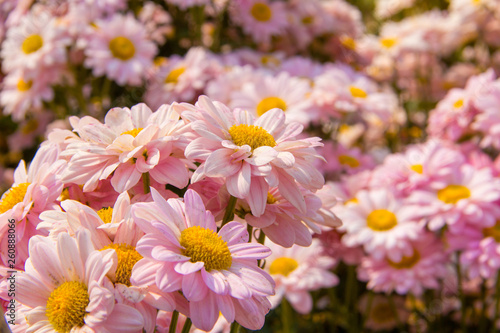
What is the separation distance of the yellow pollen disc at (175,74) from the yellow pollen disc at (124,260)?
1029mm

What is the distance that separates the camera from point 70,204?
45 cm

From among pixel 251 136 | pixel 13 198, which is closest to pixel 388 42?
pixel 251 136

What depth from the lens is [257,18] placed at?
5.59 ft

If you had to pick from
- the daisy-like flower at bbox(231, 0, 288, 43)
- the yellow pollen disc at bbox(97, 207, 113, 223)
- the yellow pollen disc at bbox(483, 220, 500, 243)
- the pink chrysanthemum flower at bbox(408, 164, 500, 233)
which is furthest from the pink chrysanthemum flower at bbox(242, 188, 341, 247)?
the daisy-like flower at bbox(231, 0, 288, 43)

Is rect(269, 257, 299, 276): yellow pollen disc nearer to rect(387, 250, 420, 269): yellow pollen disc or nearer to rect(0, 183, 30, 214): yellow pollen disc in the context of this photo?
rect(387, 250, 420, 269): yellow pollen disc

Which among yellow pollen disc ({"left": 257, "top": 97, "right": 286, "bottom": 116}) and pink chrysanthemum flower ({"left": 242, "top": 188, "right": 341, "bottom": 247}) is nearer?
pink chrysanthemum flower ({"left": 242, "top": 188, "right": 341, "bottom": 247})

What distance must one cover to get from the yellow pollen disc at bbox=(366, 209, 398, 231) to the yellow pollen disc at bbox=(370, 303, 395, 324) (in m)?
0.36

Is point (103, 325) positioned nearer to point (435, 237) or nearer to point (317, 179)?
point (317, 179)

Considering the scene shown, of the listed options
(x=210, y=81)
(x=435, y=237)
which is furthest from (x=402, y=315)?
(x=210, y=81)

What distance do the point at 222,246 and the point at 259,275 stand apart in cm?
4

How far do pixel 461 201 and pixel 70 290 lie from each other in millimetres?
861

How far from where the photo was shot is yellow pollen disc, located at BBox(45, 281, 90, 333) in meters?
0.41

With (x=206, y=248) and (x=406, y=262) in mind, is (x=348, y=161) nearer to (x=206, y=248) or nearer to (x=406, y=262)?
(x=406, y=262)

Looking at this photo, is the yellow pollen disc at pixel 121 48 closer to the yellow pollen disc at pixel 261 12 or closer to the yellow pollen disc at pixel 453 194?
the yellow pollen disc at pixel 261 12
